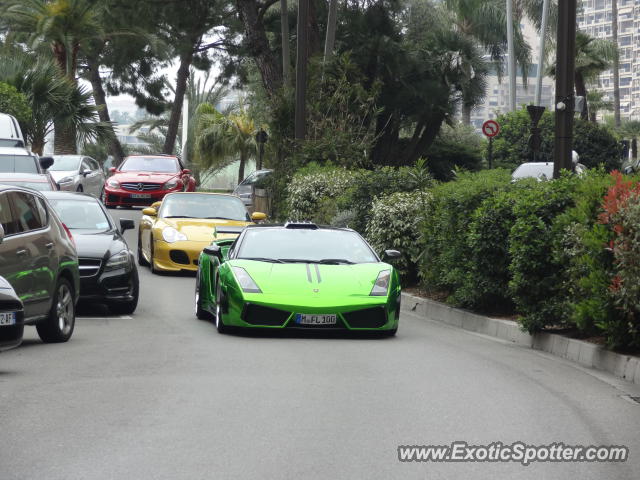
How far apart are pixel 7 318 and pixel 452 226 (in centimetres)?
864

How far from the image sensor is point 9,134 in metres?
26.4

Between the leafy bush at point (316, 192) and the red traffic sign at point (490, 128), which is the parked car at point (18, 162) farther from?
the red traffic sign at point (490, 128)

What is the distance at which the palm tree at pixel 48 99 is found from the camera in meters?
41.4

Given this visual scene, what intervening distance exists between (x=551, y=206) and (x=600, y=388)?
3932mm

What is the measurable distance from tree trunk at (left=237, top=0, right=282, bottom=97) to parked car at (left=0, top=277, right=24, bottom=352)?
2941cm

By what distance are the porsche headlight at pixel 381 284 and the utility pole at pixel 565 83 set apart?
4.56 meters

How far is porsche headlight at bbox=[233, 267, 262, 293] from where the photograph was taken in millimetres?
13477

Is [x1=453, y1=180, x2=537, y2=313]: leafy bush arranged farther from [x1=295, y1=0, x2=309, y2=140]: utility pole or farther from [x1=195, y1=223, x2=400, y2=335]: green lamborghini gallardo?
[x1=295, y1=0, x2=309, y2=140]: utility pole

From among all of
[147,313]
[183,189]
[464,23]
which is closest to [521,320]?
[147,313]

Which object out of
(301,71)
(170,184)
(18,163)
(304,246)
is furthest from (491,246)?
(170,184)

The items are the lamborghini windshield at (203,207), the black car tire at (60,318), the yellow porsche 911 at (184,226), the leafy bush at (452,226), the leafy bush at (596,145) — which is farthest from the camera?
the leafy bush at (596,145)

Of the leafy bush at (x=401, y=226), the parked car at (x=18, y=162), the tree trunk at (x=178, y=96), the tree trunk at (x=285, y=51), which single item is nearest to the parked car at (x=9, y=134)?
the parked car at (x=18, y=162)

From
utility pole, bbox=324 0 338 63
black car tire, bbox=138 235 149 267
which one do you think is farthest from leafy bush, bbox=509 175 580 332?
utility pole, bbox=324 0 338 63

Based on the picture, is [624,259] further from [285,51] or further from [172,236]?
[285,51]
